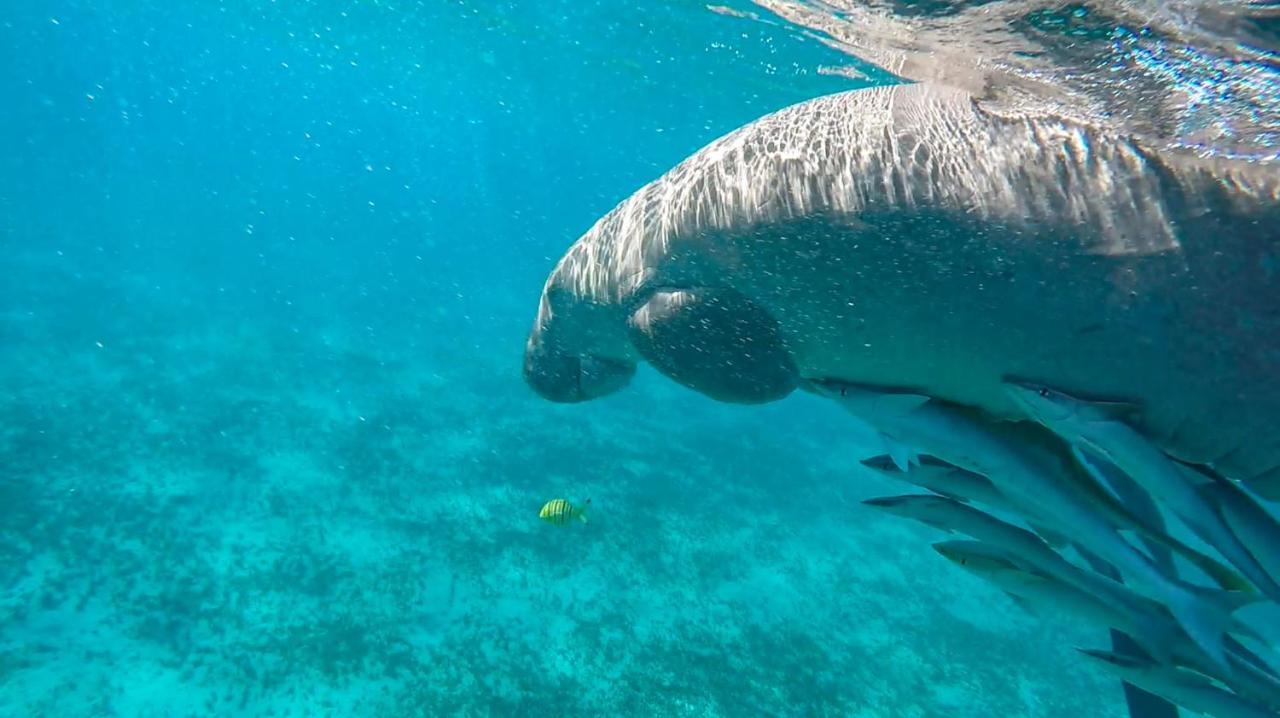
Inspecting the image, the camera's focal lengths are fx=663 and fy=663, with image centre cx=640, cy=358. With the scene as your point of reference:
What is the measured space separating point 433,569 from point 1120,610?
807 centimetres

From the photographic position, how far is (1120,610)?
2.46 metres

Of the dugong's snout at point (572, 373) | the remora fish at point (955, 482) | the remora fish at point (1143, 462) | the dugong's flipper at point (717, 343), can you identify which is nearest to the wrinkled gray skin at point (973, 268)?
the dugong's flipper at point (717, 343)

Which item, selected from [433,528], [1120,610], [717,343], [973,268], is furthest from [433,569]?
[973,268]

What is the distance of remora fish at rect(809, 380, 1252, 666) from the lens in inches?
80.0

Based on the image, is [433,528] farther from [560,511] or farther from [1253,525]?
[1253,525]

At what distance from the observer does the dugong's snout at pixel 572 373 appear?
4617mm

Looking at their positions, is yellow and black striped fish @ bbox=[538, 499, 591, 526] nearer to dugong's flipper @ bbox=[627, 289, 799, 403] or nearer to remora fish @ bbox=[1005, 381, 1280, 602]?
dugong's flipper @ bbox=[627, 289, 799, 403]

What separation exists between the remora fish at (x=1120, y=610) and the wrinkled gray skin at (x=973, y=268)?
616mm

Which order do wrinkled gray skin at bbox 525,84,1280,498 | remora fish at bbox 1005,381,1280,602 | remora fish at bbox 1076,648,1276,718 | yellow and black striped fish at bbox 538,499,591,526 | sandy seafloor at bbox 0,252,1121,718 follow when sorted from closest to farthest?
remora fish at bbox 1005,381,1280,602 < wrinkled gray skin at bbox 525,84,1280,498 < remora fish at bbox 1076,648,1276,718 < sandy seafloor at bbox 0,252,1121,718 < yellow and black striped fish at bbox 538,499,591,526

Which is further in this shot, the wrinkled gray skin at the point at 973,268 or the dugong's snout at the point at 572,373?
the dugong's snout at the point at 572,373

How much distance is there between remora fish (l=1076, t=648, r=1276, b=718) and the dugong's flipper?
5.40 ft

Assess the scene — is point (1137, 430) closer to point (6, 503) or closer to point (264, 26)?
point (6, 503)

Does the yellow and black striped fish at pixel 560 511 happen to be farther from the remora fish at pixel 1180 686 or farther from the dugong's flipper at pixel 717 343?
the remora fish at pixel 1180 686

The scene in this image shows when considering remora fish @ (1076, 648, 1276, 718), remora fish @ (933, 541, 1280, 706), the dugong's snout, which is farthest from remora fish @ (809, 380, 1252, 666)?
the dugong's snout
